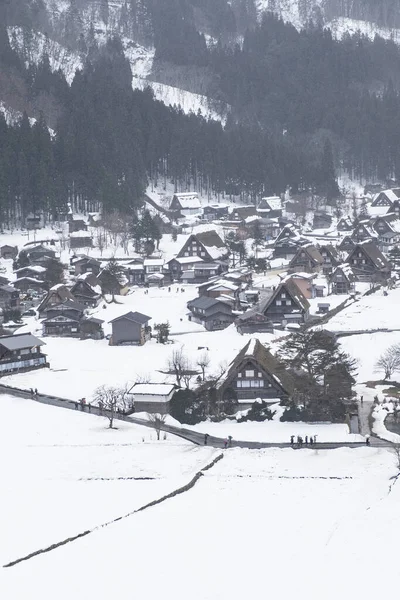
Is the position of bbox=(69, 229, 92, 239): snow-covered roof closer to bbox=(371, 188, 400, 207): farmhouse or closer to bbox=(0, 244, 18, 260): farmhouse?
bbox=(0, 244, 18, 260): farmhouse

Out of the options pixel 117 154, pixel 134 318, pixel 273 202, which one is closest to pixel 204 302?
pixel 134 318

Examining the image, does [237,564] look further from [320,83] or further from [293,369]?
[320,83]

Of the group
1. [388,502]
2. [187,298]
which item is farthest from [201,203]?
[388,502]

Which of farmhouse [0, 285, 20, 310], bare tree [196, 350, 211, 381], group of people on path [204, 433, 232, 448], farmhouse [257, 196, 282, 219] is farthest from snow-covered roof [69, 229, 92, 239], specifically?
group of people on path [204, 433, 232, 448]

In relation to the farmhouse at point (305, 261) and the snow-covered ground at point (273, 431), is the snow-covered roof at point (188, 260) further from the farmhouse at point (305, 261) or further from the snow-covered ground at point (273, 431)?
the snow-covered ground at point (273, 431)

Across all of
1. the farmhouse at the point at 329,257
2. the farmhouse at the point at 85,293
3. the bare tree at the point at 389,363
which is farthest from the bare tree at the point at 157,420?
the farmhouse at the point at 329,257
